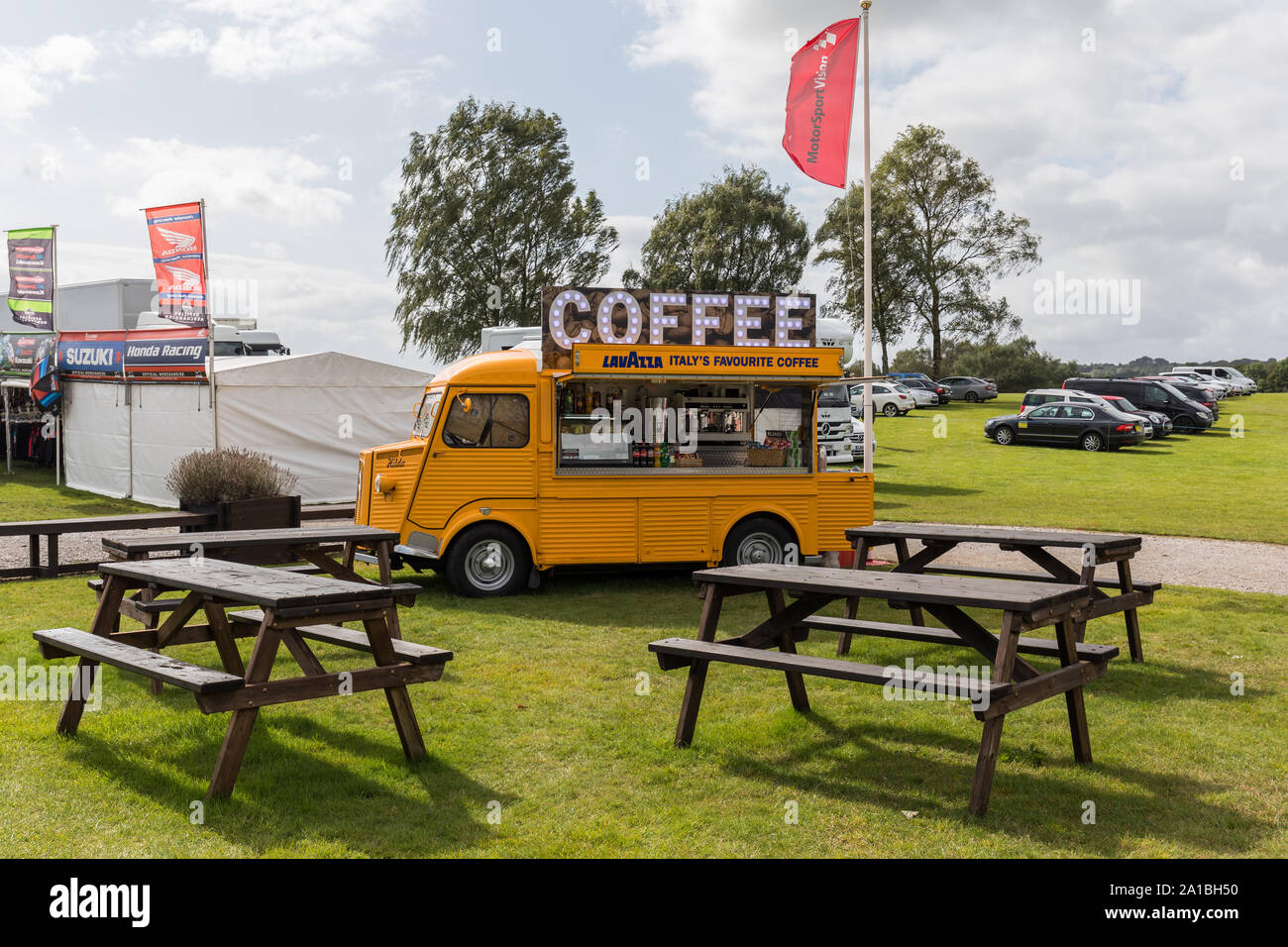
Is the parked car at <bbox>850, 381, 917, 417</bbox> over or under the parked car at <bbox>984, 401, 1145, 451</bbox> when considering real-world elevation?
over

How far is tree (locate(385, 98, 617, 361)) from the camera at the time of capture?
4194 cm

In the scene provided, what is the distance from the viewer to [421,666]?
5727mm

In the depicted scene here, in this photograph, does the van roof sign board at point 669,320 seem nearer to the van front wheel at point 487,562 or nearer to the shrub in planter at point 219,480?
the van front wheel at point 487,562

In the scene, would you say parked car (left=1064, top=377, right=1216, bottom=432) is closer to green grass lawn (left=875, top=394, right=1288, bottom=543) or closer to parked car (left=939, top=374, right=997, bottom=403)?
green grass lawn (left=875, top=394, right=1288, bottom=543)

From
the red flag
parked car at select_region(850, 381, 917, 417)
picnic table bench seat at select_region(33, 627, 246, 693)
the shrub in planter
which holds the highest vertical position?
the red flag

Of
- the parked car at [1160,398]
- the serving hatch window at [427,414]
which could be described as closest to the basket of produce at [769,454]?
the serving hatch window at [427,414]

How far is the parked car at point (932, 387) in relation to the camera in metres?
52.1

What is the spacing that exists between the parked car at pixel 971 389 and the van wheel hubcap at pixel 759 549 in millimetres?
44965

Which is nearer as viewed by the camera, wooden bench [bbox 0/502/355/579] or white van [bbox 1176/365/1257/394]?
wooden bench [bbox 0/502/355/579]

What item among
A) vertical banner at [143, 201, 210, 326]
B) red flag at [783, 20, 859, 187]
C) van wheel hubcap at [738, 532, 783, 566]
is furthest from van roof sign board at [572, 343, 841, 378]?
vertical banner at [143, 201, 210, 326]

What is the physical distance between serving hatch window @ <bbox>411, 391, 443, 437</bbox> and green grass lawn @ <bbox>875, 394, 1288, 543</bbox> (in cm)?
939

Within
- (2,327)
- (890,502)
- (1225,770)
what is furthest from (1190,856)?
(2,327)

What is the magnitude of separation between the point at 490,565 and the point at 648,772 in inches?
238
